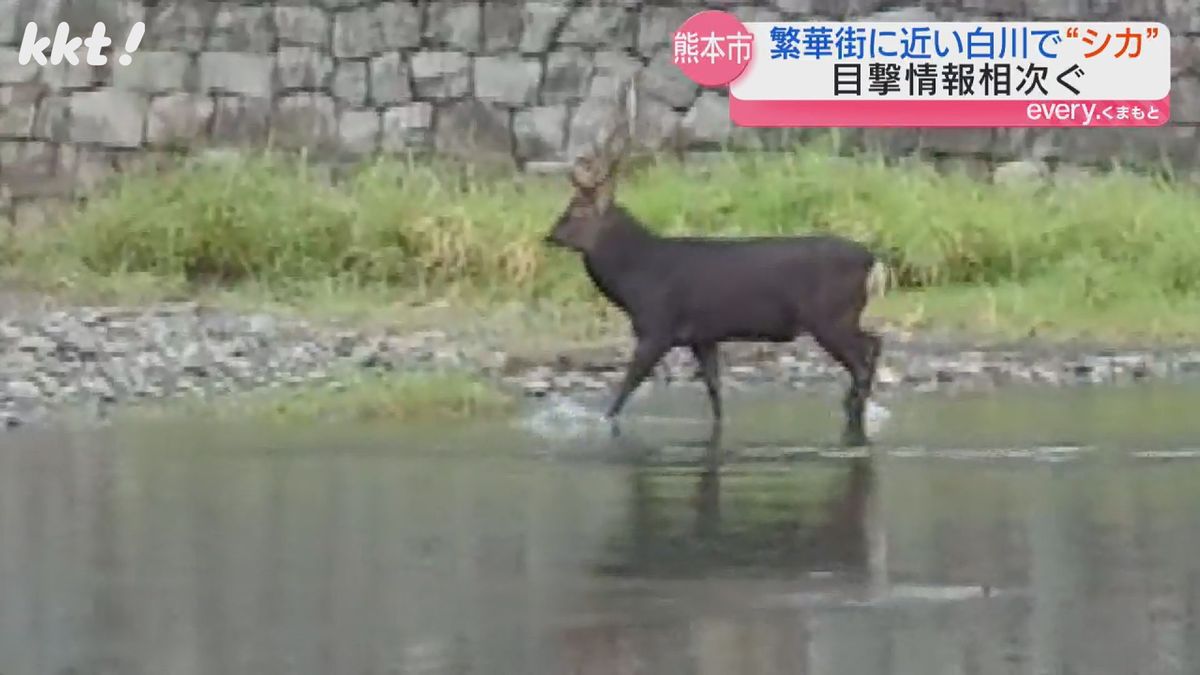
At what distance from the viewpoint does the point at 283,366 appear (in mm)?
12211

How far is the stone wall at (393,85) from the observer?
1722cm

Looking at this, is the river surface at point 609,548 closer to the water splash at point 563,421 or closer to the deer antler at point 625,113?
the water splash at point 563,421

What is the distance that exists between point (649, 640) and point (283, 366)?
6.20 meters

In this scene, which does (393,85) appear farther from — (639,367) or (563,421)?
(639,367)

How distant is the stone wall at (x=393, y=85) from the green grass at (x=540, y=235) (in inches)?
18.4

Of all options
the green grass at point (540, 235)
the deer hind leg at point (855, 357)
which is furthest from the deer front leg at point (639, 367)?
the green grass at point (540, 235)

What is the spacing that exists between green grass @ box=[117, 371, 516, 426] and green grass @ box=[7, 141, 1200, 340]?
10.5 feet

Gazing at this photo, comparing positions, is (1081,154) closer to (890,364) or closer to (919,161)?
(919,161)

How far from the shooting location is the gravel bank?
38.4ft

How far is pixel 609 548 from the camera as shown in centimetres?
758

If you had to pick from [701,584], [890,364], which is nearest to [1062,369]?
[890,364]

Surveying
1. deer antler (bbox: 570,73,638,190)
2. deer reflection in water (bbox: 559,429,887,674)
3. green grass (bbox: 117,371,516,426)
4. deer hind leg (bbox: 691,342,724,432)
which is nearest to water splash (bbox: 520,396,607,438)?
green grass (bbox: 117,371,516,426)

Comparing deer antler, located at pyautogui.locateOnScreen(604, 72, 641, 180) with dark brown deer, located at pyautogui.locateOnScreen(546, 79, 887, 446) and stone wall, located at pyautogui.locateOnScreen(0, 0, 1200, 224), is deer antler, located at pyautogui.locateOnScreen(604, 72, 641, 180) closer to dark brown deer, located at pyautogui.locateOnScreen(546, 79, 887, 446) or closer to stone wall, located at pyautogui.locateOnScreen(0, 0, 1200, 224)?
stone wall, located at pyautogui.locateOnScreen(0, 0, 1200, 224)
